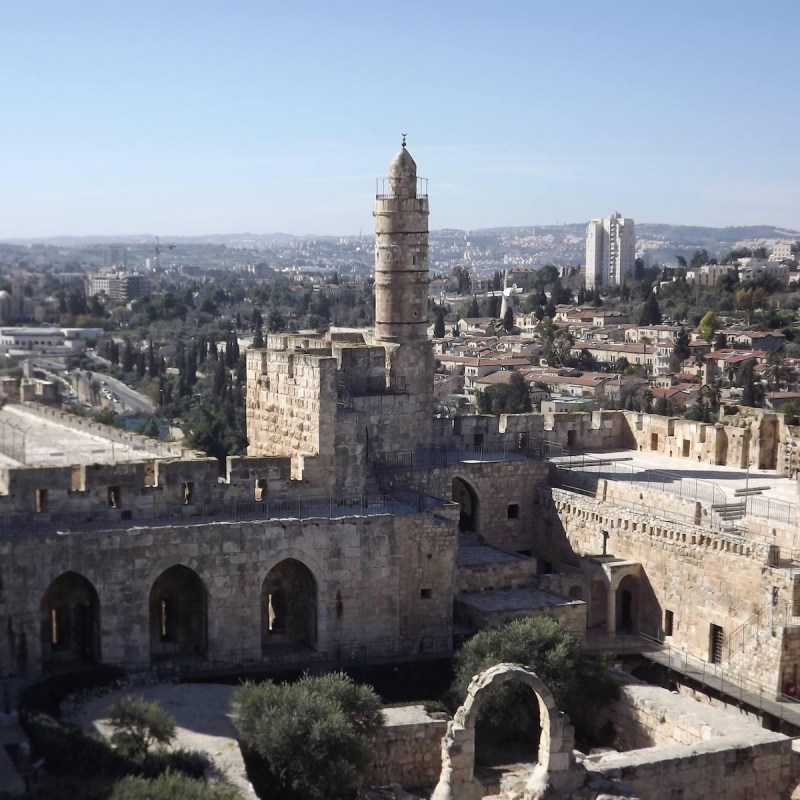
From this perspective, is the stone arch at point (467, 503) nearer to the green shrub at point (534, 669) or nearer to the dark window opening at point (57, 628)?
the green shrub at point (534, 669)

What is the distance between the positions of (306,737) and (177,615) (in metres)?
4.44

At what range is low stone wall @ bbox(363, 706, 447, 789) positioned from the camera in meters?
17.2

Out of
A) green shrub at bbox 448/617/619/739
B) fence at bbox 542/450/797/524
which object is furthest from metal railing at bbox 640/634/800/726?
fence at bbox 542/450/797/524

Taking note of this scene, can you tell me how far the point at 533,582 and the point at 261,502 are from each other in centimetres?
478

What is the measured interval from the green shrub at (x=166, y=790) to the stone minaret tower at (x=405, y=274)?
36.6 ft

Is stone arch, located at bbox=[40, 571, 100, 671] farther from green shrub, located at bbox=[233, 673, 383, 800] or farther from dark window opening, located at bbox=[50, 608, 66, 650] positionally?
green shrub, located at bbox=[233, 673, 383, 800]

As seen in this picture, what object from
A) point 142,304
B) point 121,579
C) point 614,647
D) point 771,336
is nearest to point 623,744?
point 614,647

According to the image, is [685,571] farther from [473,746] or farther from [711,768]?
[473,746]

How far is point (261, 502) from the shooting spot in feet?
65.4

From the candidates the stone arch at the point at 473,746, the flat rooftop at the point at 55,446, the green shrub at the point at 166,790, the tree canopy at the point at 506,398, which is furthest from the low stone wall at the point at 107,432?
the tree canopy at the point at 506,398

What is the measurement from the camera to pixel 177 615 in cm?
1966

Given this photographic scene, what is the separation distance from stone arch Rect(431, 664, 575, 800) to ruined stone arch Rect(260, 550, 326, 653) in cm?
521

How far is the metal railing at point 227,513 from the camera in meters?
18.5

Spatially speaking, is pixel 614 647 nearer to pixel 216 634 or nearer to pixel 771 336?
pixel 216 634
